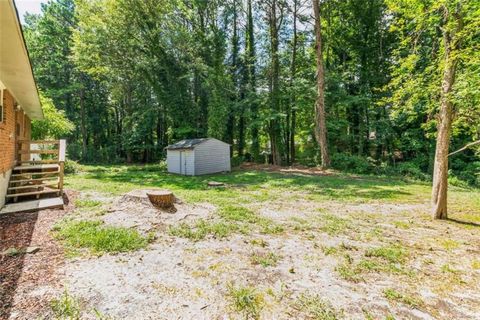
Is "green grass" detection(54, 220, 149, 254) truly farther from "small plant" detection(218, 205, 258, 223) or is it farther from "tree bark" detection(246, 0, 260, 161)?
"tree bark" detection(246, 0, 260, 161)

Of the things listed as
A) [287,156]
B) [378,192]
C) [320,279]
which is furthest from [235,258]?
[287,156]

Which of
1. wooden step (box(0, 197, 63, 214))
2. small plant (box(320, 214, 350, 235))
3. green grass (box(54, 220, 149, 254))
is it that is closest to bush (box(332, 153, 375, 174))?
small plant (box(320, 214, 350, 235))

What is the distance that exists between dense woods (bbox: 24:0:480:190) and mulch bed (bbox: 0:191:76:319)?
47.7 ft

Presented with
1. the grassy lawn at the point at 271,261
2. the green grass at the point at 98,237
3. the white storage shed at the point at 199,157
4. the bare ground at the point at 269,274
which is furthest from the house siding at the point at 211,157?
the green grass at the point at 98,237

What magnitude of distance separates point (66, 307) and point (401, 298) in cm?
345

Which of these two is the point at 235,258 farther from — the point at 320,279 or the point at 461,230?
the point at 461,230

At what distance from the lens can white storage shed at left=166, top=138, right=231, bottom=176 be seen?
51.1 ft

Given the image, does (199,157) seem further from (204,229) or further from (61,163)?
(204,229)

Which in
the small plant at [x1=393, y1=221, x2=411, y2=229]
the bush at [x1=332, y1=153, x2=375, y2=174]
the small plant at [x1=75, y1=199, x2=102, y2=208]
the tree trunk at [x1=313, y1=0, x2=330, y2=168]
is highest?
the tree trunk at [x1=313, y1=0, x2=330, y2=168]

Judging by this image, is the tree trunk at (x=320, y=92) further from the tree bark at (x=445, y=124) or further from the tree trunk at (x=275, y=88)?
the tree bark at (x=445, y=124)

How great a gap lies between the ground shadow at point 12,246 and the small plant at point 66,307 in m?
0.36

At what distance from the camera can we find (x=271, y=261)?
3580 mm

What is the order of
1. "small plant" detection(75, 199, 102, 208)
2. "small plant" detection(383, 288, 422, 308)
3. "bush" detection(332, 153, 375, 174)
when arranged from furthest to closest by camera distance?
1. "bush" detection(332, 153, 375, 174)
2. "small plant" detection(75, 199, 102, 208)
3. "small plant" detection(383, 288, 422, 308)

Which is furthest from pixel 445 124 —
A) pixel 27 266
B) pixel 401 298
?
pixel 27 266
